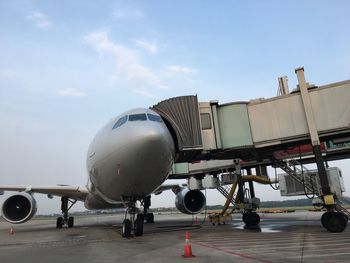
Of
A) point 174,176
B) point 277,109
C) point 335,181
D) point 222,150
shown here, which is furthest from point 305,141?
point 174,176

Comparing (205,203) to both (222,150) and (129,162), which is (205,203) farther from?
(129,162)

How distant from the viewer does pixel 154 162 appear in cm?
1000

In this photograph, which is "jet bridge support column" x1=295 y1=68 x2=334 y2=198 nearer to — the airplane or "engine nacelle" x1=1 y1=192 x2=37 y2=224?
the airplane

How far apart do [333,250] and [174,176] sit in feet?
75.1

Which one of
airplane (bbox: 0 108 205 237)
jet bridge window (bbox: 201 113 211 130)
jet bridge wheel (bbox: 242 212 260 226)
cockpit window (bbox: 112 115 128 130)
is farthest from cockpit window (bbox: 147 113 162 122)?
jet bridge wheel (bbox: 242 212 260 226)

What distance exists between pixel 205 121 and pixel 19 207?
11.2m

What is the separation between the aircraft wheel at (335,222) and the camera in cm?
1145

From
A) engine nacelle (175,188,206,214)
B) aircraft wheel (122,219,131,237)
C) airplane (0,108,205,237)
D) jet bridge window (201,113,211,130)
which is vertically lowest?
aircraft wheel (122,219,131,237)

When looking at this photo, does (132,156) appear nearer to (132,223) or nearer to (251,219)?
(132,223)

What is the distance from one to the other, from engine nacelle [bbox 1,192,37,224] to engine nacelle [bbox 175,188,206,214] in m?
8.05

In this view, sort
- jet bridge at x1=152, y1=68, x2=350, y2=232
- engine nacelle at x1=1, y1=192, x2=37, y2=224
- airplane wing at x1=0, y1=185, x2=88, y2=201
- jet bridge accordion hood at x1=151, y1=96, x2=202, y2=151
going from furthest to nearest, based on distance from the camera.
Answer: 1. airplane wing at x1=0, y1=185, x2=88, y2=201
2. engine nacelle at x1=1, y1=192, x2=37, y2=224
3. jet bridge accordion hood at x1=151, y1=96, x2=202, y2=151
4. jet bridge at x1=152, y1=68, x2=350, y2=232

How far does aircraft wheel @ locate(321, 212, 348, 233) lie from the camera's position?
37.6 feet

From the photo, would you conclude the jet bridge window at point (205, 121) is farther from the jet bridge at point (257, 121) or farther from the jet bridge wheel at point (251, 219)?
the jet bridge wheel at point (251, 219)

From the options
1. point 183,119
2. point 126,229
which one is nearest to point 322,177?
point 183,119
